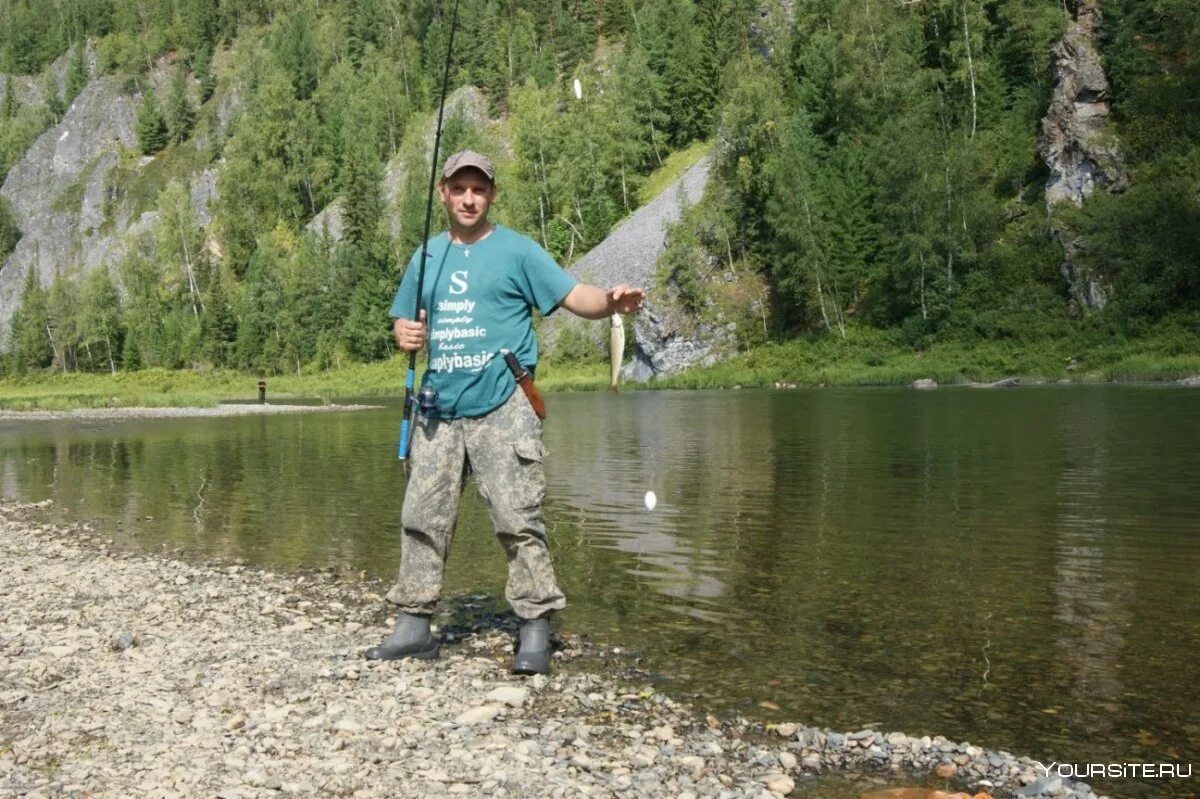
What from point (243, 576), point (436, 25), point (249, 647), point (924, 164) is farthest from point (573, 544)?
point (436, 25)

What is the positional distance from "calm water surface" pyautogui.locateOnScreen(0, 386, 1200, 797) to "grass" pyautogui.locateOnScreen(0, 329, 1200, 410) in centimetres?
2428

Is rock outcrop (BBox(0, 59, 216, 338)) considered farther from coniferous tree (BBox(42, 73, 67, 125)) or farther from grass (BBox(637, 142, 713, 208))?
grass (BBox(637, 142, 713, 208))

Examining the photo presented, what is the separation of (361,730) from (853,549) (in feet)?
24.7

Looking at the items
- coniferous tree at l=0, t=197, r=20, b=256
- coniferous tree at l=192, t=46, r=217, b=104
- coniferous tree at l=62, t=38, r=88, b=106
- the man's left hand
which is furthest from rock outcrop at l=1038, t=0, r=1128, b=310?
coniferous tree at l=62, t=38, r=88, b=106

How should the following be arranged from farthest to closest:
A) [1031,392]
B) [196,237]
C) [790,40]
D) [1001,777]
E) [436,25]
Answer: [436,25], [196,237], [790,40], [1031,392], [1001,777]

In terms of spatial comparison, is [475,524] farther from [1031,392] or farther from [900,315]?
[900,315]

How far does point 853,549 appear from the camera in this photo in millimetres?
11617

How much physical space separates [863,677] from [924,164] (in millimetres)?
62400

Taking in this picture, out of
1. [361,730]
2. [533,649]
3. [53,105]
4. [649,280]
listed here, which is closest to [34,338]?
[53,105]

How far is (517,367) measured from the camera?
683cm

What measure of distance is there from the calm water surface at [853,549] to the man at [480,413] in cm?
134

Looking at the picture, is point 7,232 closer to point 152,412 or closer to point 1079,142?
point 152,412

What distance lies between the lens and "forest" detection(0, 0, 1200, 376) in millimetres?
61697

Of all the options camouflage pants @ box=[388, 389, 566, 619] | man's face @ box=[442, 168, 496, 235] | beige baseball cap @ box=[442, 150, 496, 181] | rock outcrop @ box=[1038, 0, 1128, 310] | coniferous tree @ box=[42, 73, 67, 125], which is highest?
coniferous tree @ box=[42, 73, 67, 125]
